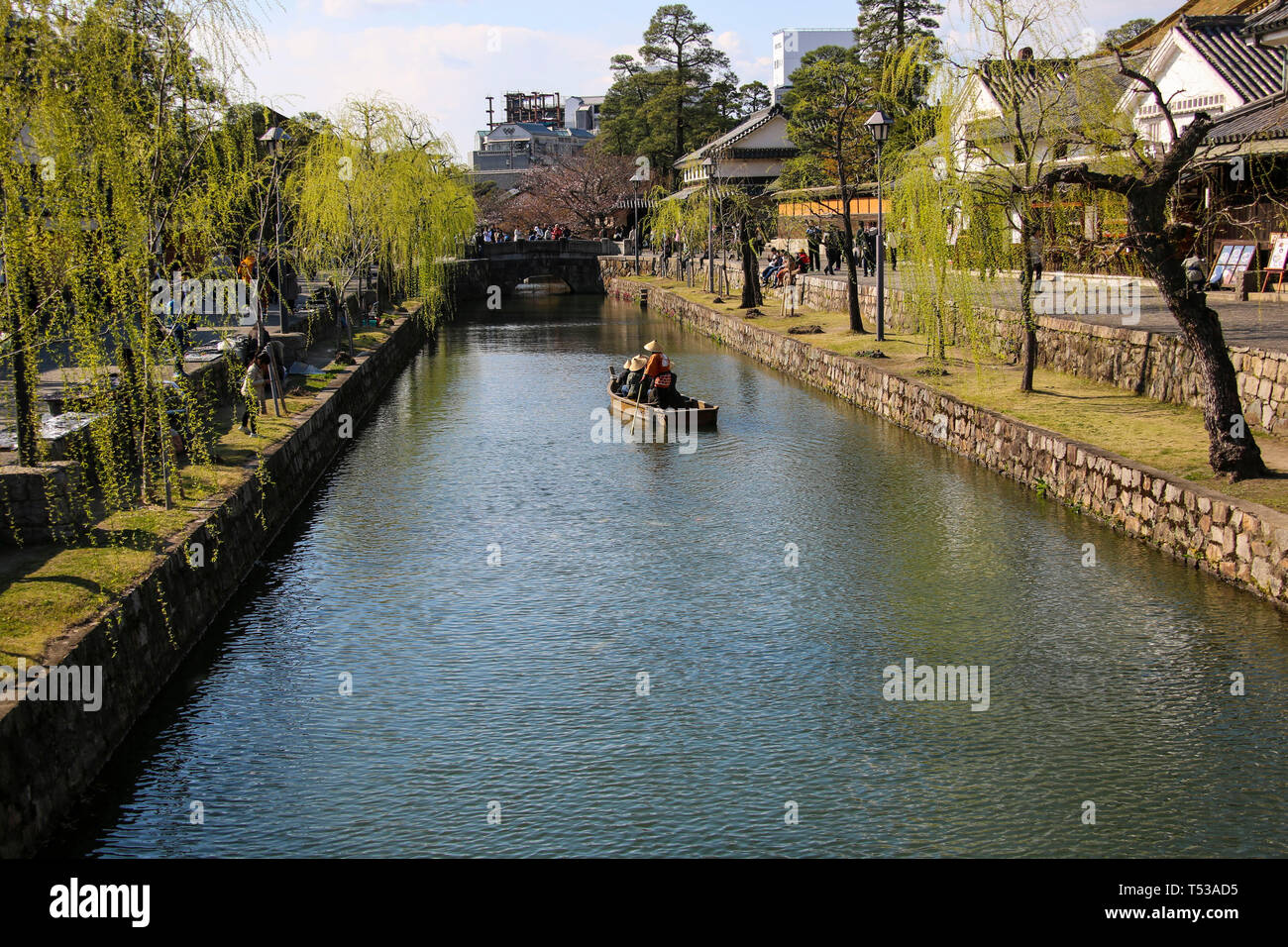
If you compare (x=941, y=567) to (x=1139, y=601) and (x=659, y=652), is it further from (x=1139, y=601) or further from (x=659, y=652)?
(x=659, y=652)

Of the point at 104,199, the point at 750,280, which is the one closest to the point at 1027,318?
the point at 104,199

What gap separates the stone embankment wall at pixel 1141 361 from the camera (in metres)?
16.6

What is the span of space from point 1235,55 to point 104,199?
29.1 m

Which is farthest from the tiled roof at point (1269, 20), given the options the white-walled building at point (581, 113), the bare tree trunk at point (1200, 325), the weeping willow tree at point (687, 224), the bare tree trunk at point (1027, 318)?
the white-walled building at point (581, 113)

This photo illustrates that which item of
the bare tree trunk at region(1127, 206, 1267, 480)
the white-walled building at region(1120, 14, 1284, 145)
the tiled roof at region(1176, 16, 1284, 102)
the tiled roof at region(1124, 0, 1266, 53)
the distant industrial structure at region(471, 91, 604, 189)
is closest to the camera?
the bare tree trunk at region(1127, 206, 1267, 480)

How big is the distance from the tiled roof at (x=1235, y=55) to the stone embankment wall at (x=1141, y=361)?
1070cm

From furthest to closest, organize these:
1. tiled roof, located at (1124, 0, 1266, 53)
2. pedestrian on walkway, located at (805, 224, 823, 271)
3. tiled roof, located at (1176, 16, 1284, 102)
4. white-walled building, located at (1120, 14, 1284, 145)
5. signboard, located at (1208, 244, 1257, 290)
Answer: tiled roof, located at (1124, 0, 1266, 53) → pedestrian on walkway, located at (805, 224, 823, 271) → white-walled building, located at (1120, 14, 1284, 145) → tiled roof, located at (1176, 16, 1284, 102) → signboard, located at (1208, 244, 1257, 290)

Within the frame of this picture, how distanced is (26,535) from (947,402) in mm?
14685

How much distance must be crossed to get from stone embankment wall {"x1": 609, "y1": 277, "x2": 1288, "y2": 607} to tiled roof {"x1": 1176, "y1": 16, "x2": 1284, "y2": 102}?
1262cm

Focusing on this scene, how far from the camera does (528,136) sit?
125m

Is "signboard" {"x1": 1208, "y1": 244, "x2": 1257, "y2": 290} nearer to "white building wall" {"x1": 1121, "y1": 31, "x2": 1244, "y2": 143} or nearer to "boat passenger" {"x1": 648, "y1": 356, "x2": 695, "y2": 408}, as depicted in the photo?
"white building wall" {"x1": 1121, "y1": 31, "x2": 1244, "y2": 143}

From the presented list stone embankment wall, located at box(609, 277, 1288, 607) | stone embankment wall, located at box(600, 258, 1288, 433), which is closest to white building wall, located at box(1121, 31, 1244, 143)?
stone embankment wall, located at box(600, 258, 1288, 433)

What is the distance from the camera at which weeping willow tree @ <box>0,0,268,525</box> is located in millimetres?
11094
